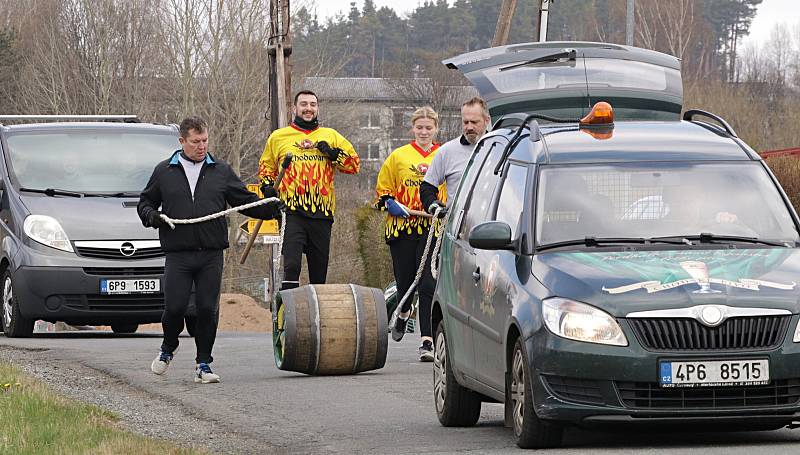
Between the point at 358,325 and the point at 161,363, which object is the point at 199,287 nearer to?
the point at 161,363

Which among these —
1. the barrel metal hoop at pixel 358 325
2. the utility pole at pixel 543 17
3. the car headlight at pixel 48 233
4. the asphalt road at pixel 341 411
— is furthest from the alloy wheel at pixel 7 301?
the utility pole at pixel 543 17

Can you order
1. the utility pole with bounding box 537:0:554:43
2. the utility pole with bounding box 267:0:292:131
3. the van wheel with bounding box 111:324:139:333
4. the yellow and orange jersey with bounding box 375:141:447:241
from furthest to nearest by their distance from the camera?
the utility pole with bounding box 267:0:292:131, the utility pole with bounding box 537:0:554:43, the van wheel with bounding box 111:324:139:333, the yellow and orange jersey with bounding box 375:141:447:241

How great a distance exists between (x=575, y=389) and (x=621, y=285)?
1.67 ft

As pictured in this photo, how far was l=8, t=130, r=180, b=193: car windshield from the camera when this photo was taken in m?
17.4

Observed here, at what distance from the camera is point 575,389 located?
772 centimetres

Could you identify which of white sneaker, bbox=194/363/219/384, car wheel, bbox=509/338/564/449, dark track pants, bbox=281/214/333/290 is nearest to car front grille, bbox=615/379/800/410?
car wheel, bbox=509/338/564/449

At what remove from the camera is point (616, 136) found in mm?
9055

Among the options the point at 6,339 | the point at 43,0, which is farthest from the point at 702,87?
the point at 6,339

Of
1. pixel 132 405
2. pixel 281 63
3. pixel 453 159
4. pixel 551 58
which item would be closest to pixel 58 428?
pixel 132 405

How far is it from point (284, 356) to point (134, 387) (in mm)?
1120

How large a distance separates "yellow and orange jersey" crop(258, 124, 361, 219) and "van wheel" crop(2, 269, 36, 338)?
4.16 metres

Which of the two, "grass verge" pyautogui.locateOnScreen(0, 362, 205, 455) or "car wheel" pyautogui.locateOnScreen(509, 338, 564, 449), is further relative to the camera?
"grass verge" pyautogui.locateOnScreen(0, 362, 205, 455)

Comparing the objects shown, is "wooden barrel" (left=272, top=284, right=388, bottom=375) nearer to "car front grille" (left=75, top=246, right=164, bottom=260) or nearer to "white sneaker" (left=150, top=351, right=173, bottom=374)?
"white sneaker" (left=150, top=351, right=173, bottom=374)

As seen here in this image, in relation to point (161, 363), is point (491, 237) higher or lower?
higher
